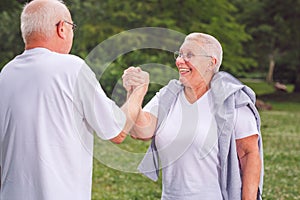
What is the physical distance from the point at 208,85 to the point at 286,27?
39.1m

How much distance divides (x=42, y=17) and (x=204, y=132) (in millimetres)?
1183

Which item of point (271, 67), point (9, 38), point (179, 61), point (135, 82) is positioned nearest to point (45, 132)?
point (135, 82)

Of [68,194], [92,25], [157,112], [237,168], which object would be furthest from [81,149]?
[92,25]

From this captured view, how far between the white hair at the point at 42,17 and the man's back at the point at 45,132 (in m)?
0.10

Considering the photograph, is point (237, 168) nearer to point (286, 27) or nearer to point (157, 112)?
point (157, 112)

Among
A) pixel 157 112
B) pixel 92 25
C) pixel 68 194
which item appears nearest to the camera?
pixel 68 194

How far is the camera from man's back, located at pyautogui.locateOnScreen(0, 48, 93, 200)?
3.37 metres

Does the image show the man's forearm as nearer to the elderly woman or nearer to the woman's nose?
the elderly woman

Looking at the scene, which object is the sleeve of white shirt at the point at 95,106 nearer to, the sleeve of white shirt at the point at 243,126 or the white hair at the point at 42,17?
the white hair at the point at 42,17

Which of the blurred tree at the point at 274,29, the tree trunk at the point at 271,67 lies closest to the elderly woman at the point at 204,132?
the blurred tree at the point at 274,29

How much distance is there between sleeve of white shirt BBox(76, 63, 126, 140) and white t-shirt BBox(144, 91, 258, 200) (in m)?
0.56

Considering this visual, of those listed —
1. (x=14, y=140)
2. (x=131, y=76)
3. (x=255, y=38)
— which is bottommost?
(x=255, y=38)

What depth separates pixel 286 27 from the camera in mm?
42062

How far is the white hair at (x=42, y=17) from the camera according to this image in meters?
→ 3.43
